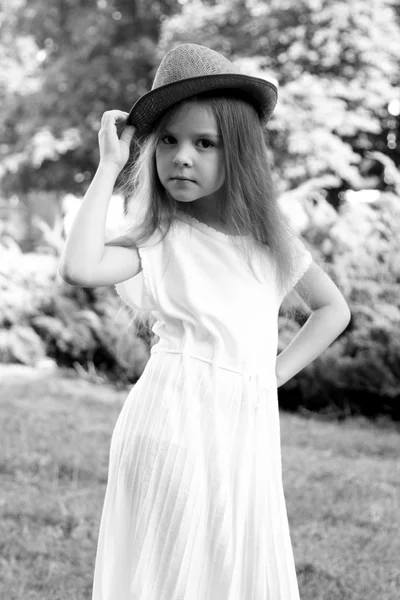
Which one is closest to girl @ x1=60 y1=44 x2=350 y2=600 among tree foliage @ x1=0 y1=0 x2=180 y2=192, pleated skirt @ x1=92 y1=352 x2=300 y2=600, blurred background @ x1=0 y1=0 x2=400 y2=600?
pleated skirt @ x1=92 y1=352 x2=300 y2=600

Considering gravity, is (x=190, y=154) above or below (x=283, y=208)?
below

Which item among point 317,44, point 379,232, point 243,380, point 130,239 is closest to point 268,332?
point 243,380

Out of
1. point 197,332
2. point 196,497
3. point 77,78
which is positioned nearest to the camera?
point 196,497

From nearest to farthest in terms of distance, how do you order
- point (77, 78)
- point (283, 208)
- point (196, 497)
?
point (196, 497) → point (283, 208) → point (77, 78)

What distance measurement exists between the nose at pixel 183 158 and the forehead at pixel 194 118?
58 mm

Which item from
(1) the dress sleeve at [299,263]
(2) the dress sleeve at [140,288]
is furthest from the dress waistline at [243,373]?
(1) the dress sleeve at [299,263]

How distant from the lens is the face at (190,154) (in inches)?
75.4

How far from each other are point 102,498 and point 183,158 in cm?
261

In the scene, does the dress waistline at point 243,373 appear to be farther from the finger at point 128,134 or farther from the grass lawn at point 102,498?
the grass lawn at point 102,498

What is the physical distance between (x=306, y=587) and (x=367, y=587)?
0.24 metres

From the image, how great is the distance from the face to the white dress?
0.14 meters

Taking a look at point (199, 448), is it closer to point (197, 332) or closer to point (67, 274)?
point (197, 332)

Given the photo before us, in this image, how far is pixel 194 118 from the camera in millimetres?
1922

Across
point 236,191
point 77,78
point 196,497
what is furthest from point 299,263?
point 77,78
